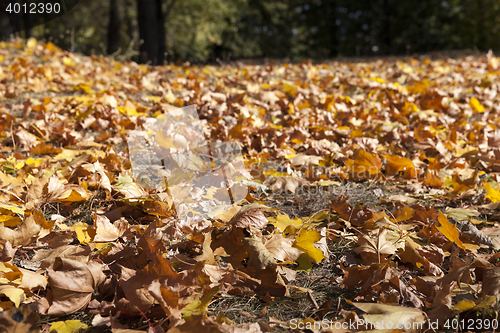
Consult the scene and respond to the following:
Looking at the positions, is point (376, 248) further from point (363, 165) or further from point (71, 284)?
point (71, 284)

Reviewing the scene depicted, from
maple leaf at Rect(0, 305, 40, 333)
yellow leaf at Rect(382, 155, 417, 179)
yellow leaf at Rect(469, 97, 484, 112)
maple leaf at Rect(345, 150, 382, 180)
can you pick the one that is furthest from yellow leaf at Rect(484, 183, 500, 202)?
yellow leaf at Rect(469, 97, 484, 112)

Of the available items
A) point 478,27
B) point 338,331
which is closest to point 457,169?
point 338,331

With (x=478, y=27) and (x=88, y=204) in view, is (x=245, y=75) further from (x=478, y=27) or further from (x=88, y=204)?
(x=478, y=27)

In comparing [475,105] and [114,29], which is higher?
[114,29]

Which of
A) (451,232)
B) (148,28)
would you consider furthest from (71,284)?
(148,28)

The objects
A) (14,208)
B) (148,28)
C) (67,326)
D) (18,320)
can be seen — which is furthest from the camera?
(148,28)

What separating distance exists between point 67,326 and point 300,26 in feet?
54.3

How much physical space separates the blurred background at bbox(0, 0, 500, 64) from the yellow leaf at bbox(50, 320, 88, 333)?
32.0 feet

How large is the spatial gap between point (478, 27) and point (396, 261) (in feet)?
47.7

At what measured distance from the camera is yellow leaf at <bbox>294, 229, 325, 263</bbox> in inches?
53.1

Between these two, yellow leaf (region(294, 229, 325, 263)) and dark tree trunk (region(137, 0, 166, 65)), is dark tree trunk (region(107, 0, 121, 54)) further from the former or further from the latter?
yellow leaf (region(294, 229, 325, 263))

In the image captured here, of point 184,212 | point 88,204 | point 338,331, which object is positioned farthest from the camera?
point 88,204

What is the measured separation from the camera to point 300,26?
16.0 meters

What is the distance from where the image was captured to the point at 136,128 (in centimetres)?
259
